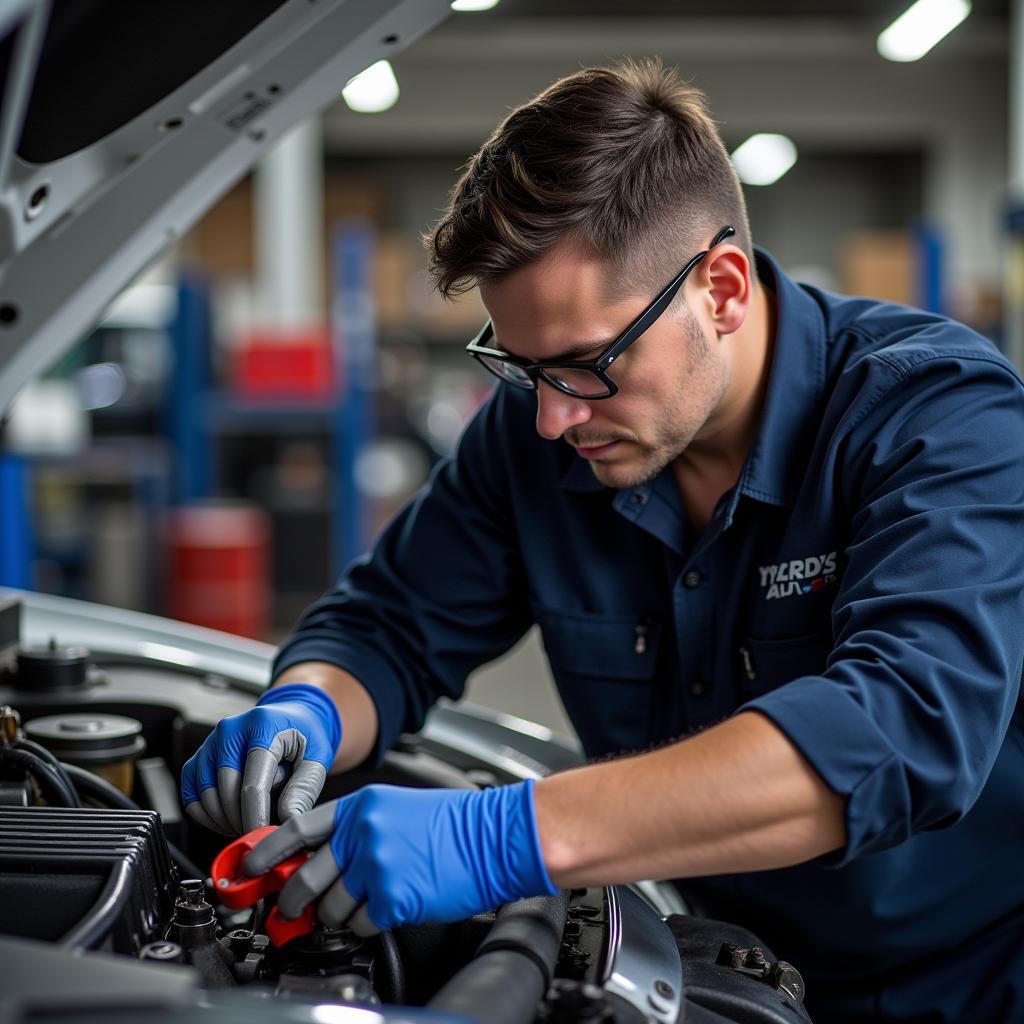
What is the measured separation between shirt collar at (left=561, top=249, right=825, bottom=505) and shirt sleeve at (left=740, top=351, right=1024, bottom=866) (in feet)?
0.36

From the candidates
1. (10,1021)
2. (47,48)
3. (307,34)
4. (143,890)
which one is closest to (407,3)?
(307,34)

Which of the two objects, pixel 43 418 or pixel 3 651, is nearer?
pixel 3 651

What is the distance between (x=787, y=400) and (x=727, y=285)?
0.47 ft

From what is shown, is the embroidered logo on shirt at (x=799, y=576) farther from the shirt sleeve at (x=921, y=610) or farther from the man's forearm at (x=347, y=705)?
the man's forearm at (x=347, y=705)

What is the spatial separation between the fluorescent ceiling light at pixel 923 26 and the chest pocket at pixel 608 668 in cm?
373

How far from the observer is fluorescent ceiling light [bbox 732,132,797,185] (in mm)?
10469

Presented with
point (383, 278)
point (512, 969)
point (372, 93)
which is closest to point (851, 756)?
point (512, 969)

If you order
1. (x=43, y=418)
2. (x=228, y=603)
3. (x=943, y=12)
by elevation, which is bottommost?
(x=228, y=603)

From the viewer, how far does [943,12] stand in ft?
16.5

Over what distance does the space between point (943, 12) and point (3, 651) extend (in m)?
4.76

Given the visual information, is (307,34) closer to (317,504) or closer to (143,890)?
(143,890)

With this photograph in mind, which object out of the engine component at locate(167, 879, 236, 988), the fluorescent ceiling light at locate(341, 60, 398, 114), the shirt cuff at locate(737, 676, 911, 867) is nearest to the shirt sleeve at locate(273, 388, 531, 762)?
the engine component at locate(167, 879, 236, 988)

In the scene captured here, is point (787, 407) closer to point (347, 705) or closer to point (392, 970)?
point (347, 705)

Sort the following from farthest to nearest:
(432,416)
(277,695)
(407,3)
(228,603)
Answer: (432,416), (228,603), (277,695), (407,3)
